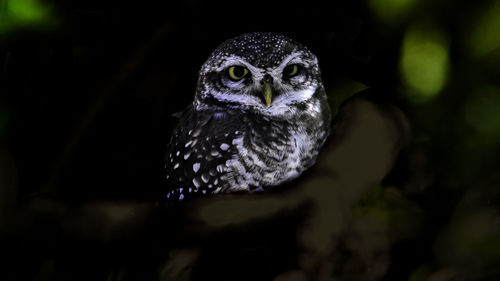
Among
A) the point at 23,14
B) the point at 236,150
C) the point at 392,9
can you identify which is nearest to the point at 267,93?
the point at 236,150

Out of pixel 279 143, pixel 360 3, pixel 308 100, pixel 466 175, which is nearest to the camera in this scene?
pixel 466 175

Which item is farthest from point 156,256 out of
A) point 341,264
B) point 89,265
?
point 341,264

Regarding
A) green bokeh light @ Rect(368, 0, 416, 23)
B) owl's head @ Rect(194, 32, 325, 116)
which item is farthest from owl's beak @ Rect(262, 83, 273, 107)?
green bokeh light @ Rect(368, 0, 416, 23)

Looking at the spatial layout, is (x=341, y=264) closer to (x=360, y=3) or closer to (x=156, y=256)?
(x=156, y=256)

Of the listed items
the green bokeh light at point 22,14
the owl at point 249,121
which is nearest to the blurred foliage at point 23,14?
the green bokeh light at point 22,14

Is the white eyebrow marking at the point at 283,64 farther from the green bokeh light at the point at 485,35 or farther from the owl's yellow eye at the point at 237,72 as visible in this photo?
the green bokeh light at the point at 485,35

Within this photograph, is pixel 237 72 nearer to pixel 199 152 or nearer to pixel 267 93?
pixel 267 93

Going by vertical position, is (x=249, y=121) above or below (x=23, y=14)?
below

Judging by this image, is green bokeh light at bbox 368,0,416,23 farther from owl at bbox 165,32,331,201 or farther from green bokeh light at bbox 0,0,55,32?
green bokeh light at bbox 0,0,55,32
